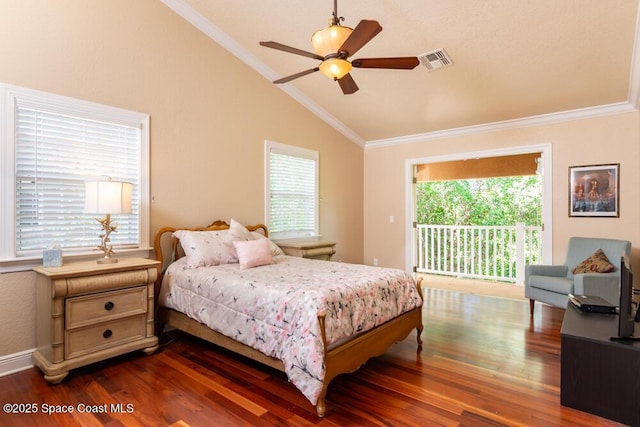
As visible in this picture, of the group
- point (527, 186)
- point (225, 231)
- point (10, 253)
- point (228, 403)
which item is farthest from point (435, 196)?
point (10, 253)

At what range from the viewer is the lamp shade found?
276 centimetres

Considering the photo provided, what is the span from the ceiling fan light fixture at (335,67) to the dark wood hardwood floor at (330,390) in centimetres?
225

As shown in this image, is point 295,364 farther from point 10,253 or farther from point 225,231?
point 10,253

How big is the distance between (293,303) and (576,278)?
3048 mm

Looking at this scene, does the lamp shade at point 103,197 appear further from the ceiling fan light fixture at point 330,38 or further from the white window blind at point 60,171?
the ceiling fan light fixture at point 330,38

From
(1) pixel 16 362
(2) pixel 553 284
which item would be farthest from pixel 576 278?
(1) pixel 16 362

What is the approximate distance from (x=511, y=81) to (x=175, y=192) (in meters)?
3.95

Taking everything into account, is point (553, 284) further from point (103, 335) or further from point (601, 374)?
point (103, 335)

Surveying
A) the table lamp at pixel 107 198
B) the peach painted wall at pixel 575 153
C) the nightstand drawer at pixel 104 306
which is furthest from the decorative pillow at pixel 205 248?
the peach painted wall at pixel 575 153

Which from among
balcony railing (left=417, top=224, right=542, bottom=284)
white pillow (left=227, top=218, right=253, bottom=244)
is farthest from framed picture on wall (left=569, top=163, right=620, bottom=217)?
white pillow (left=227, top=218, right=253, bottom=244)

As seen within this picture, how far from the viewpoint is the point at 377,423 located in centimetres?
201

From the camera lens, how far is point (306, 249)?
461 cm

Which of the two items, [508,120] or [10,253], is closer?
[10,253]

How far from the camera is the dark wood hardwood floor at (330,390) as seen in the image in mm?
2057
